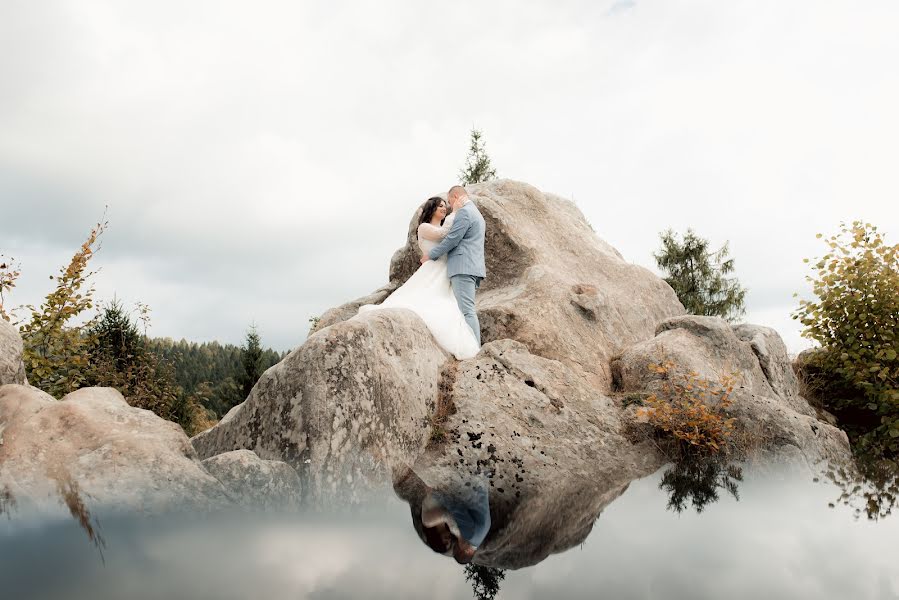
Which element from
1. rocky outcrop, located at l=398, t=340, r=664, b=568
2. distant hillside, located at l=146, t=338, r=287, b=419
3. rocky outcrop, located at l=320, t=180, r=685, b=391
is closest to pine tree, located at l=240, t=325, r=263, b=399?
distant hillside, located at l=146, t=338, r=287, b=419

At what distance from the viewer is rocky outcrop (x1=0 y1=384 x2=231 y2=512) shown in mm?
6547

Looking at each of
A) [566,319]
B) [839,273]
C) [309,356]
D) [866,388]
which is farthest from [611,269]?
[309,356]

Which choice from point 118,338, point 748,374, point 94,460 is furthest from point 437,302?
point 118,338

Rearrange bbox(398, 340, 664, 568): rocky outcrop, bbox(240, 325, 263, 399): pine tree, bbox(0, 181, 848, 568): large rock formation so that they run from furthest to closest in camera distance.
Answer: bbox(240, 325, 263, 399): pine tree < bbox(398, 340, 664, 568): rocky outcrop < bbox(0, 181, 848, 568): large rock formation

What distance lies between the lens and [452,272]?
12.5 metres

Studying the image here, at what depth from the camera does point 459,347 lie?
11.6 m

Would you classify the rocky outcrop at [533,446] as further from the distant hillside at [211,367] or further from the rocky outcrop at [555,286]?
the distant hillside at [211,367]

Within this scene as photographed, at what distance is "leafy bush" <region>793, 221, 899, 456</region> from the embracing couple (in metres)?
8.52

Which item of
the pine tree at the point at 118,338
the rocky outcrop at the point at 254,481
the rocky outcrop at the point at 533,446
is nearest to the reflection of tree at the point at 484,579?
the rocky outcrop at the point at 533,446

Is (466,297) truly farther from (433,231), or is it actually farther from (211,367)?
(211,367)

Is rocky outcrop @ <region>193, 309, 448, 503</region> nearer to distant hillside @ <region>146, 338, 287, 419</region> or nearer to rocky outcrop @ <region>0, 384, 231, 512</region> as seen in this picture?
rocky outcrop @ <region>0, 384, 231, 512</region>

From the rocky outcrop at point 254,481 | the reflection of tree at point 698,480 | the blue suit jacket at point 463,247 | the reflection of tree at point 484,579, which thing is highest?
the blue suit jacket at point 463,247

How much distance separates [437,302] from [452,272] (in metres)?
0.77

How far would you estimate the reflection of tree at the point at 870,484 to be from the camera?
8664 mm
